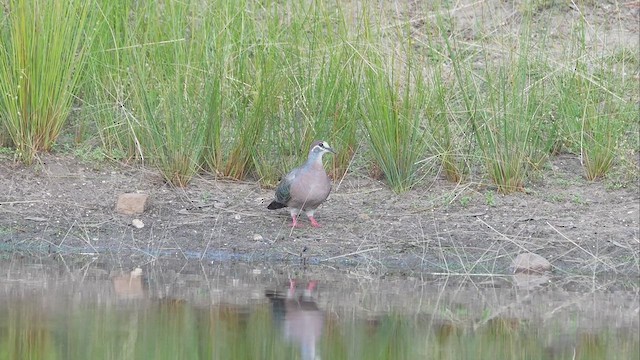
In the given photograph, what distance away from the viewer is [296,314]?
716cm

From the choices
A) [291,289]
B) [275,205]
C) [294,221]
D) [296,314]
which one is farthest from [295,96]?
[296,314]

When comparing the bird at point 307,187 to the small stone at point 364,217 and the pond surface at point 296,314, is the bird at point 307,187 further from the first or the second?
the pond surface at point 296,314

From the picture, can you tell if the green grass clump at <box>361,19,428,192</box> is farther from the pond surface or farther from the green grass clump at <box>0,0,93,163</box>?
the green grass clump at <box>0,0,93,163</box>

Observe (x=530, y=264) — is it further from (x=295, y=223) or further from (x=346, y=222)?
(x=295, y=223)

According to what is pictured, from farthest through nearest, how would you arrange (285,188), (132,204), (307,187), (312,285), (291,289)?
(132,204)
(285,188)
(307,187)
(312,285)
(291,289)

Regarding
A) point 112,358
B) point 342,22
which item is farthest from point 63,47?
point 112,358

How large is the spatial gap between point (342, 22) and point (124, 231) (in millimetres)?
2171

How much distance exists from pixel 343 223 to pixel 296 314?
6.49ft

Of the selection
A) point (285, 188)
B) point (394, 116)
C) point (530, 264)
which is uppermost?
point (394, 116)

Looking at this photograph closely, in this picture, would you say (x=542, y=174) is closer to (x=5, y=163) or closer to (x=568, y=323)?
(x=568, y=323)

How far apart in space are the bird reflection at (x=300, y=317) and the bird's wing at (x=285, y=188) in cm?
106

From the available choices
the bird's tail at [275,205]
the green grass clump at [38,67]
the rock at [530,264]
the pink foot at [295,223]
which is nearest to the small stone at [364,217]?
the pink foot at [295,223]

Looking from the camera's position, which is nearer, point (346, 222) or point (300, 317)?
point (300, 317)

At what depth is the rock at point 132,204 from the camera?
9.20m
